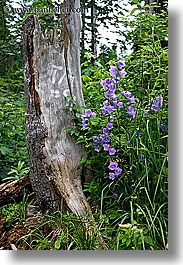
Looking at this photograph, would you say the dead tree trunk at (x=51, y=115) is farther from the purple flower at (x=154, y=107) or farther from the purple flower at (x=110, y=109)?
the purple flower at (x=154, y=107)

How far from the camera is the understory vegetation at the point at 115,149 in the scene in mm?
1485

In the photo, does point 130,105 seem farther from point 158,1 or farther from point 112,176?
point 158,1

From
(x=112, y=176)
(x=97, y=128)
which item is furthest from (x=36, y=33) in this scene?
(x=112, y=176)

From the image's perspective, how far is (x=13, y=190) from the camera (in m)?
1.69

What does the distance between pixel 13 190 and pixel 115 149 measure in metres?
0.45

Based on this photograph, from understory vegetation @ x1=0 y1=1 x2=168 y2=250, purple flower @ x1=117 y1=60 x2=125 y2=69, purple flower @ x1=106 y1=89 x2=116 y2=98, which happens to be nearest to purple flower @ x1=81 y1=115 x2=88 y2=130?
understory vegetation @ x1=0 y1=1 x2=168 y2=250

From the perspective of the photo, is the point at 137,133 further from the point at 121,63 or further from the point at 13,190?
the point at 13,190

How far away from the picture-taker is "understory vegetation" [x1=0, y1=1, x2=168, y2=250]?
1485mm

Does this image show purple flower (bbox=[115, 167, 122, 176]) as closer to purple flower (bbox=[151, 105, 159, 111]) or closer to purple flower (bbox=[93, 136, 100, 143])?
purple flower (bbox=[93, 136, 100, 143])

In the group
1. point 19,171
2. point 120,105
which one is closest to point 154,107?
point 120,105

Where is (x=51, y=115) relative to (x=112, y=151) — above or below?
above

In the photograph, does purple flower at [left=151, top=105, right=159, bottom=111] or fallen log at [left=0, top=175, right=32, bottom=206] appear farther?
fallen log at [left=0, top=175, right=32, bottom=206]

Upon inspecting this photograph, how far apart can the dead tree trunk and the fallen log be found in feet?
0.25

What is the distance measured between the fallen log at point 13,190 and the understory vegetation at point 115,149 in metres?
0.02
